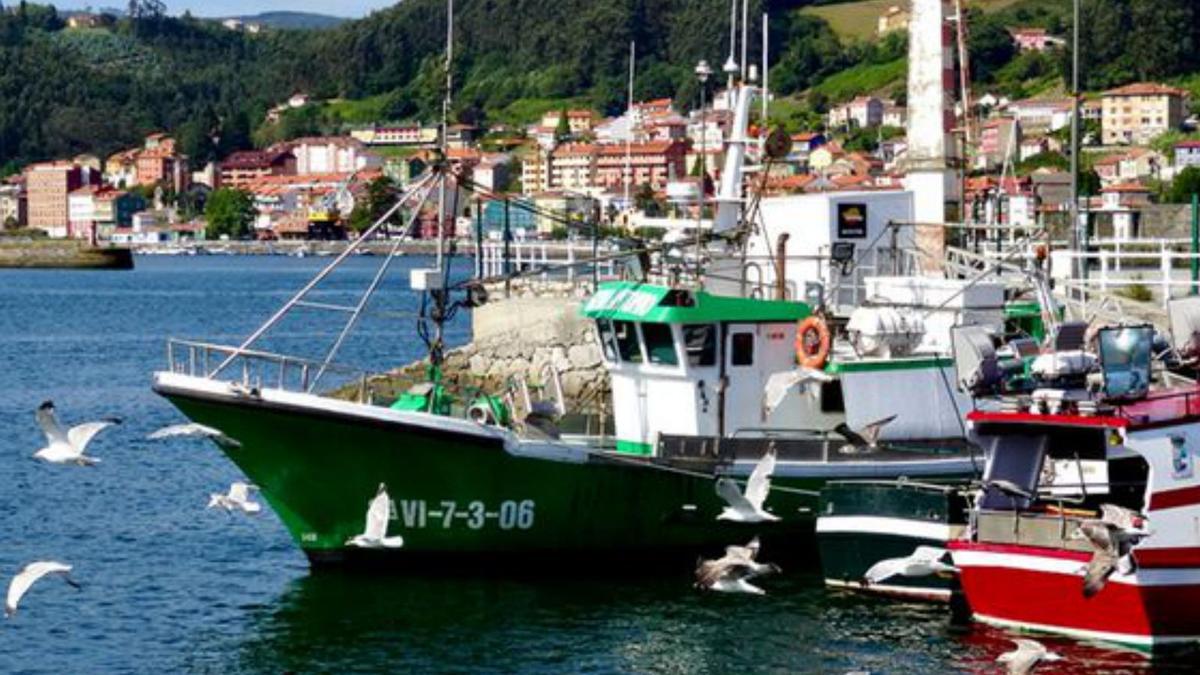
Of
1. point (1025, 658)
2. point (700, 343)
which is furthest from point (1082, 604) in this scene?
point (700, 343)

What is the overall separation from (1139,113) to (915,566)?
161954mm

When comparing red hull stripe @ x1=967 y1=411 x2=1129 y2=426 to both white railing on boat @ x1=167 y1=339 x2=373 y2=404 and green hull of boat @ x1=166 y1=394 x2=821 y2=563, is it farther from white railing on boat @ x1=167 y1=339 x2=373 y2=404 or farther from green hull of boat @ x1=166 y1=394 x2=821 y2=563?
white railing on boat @ x1=167 y1=339 x2=373 y2=404

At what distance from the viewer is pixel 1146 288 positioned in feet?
129

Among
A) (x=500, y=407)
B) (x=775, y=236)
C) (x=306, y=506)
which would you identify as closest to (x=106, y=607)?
(x=306, y=506)

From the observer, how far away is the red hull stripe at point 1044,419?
71.3 feet

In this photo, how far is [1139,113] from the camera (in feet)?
588

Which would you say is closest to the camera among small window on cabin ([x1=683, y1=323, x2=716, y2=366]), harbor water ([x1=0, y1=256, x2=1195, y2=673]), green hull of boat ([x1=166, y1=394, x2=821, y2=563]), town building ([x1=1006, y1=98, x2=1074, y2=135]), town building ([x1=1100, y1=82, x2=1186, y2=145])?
harbor water ([x1=0, y1=256, x2=1195, y2=673])

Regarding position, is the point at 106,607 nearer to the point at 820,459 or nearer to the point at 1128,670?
the point at 820,459

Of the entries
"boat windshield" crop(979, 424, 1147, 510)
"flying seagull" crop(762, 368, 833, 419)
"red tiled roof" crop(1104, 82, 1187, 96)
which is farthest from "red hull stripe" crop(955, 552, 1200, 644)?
"red tiled roof" crop(1104, 82, 1187, 96)

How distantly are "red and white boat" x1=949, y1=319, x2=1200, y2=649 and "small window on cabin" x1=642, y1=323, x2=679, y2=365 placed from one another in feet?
15.5

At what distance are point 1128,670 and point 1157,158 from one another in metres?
141

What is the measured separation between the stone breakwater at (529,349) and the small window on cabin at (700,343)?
39.2 feet

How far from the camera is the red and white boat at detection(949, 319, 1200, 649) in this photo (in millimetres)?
21734

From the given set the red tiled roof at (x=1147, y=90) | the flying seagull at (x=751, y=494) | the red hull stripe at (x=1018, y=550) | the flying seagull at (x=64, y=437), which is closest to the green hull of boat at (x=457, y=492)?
the flying seagull at (x=751, y=494)
